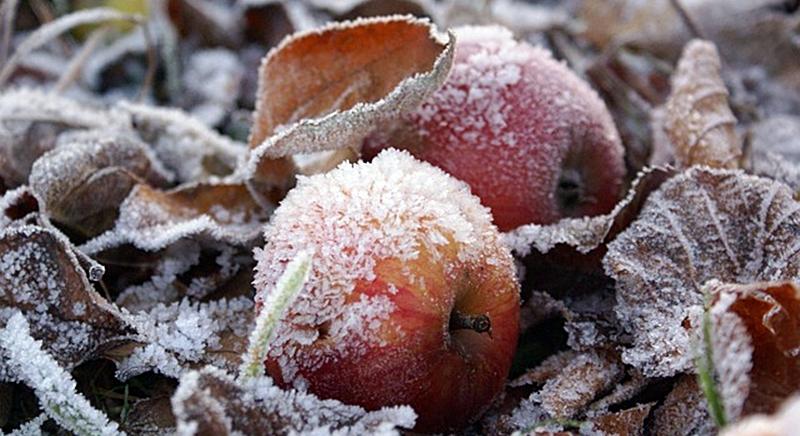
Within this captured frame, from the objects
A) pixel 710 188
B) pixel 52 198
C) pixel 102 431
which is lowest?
pixel 102 431

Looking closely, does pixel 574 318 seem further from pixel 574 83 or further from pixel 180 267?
pixel 180 267

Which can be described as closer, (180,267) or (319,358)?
(319,358)

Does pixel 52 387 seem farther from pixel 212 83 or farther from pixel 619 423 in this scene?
pixel 212 83

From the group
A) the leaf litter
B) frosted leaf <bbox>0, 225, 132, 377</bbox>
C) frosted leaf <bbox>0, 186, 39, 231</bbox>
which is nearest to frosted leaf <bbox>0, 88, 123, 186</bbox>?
the leaf litter

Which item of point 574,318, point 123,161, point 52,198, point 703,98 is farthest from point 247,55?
point 574,318

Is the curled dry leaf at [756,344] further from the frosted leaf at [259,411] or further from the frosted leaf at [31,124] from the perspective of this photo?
the frosted leaf at [31,124]

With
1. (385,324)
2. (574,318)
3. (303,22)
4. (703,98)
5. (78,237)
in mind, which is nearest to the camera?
(385,324)

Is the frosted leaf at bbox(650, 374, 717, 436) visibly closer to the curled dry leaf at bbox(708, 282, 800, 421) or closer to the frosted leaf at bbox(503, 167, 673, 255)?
the curled dry leaf at bbox(708, 282, 800, 421)

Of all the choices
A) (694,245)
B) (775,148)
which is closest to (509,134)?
(694,245)
